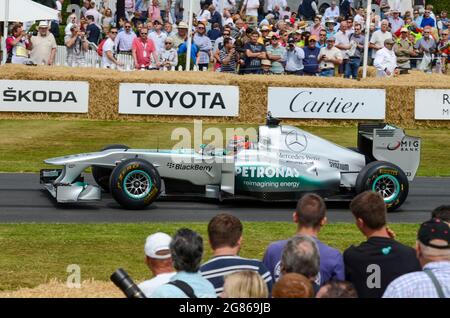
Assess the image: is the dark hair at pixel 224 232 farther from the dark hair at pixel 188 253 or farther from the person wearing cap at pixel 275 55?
the person wearing cap at pixel 275 55

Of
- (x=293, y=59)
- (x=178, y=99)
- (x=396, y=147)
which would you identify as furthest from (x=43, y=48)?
(x=396, y=147)

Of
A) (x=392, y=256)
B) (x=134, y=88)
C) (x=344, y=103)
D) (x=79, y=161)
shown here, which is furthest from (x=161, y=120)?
(x=392, y=256)

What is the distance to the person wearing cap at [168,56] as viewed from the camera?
28000 millimetres

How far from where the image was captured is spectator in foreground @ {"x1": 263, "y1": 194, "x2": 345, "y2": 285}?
297 inches

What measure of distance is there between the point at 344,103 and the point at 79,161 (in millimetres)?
11030

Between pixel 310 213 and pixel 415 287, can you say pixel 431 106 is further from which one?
pixel 415 287

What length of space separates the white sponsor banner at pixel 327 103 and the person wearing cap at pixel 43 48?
6518 millimetres

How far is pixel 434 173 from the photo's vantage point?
2036cm

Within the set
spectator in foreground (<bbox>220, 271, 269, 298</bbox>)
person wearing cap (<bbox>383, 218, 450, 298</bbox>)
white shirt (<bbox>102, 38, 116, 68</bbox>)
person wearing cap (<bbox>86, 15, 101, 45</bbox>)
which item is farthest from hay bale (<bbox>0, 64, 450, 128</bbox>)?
spectator in foreground (<bbox>220, 271, 269, 298</bbox>)

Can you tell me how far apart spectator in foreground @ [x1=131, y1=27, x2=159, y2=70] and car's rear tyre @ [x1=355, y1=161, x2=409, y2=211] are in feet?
42.4

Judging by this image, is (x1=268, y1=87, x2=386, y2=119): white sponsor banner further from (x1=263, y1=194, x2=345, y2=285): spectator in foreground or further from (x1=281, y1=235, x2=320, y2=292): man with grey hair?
(x1=281, y1=235, x2=320, y2=292): man with grey hair

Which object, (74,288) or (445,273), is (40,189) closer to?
(74,288)

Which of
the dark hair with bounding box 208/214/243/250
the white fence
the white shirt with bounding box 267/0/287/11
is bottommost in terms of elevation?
the dark hair with bounding box 208/214/243/250

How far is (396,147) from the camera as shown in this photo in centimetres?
1639
